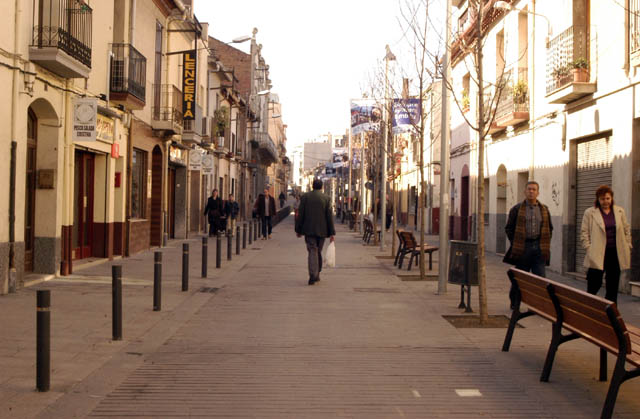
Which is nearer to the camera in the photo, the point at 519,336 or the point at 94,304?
the point at 519,336

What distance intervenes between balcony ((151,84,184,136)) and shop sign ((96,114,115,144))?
426 centimetres

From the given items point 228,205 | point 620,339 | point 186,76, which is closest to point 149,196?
point 186,76

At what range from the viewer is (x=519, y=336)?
27.9ft

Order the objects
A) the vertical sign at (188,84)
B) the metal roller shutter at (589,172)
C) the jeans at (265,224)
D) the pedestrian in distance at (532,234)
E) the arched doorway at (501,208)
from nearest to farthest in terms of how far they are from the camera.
A: the pedestrian in distance at (532,234) < the metal roller shutter at (589,172) < the arched doorway at (501,208) < the vertical sign at (188,84) < the jeans at (265,224)

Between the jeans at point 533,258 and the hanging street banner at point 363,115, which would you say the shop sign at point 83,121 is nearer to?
the jeans at point 533,258

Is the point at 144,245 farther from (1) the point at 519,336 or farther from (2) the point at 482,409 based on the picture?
(2) the point at 482,409

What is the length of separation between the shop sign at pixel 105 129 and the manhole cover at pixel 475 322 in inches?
371

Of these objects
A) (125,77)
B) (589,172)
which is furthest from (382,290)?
(125,77)

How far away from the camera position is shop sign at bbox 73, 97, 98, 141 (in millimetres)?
13672

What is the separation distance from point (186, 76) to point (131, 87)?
6248 mm

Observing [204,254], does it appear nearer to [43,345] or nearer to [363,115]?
[43,345]

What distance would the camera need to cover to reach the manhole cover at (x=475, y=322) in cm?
911

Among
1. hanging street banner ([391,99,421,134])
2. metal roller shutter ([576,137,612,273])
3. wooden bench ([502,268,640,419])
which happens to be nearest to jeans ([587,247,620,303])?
wooden bench ([502,268,640,419])

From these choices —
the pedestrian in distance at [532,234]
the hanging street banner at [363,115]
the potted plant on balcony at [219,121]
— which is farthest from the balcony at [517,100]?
the potted plant on balcony at [219,121]
